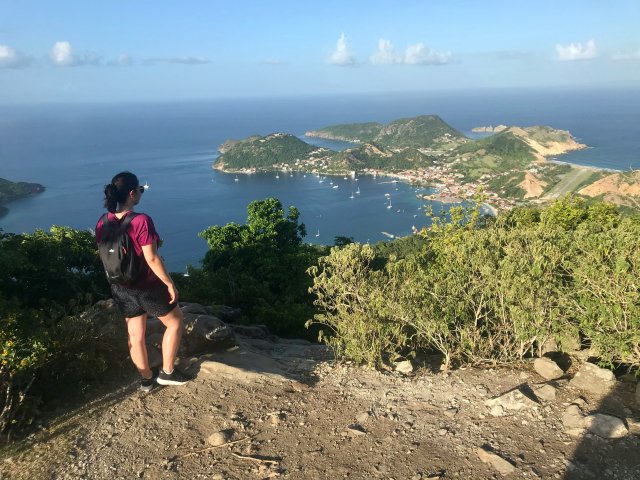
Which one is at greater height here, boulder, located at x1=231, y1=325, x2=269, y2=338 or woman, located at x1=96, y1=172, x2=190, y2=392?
woman, located at x1=96, y1=172, x2=190, y2=392

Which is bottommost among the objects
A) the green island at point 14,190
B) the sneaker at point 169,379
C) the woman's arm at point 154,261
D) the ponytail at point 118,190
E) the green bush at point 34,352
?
the green island at point 14,190

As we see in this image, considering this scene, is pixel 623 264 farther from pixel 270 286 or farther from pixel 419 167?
pixel 419 167

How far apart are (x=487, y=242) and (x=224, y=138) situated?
154241 millimetres

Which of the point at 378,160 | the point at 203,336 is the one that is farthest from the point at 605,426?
the point at 378,160

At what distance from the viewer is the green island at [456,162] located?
255 ft

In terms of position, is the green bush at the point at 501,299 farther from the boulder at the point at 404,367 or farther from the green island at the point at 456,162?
the green island at the point at 456,162

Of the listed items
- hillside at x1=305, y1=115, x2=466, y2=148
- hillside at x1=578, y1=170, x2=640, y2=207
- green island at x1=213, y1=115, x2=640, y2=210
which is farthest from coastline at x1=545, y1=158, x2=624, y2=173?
hillside at x1=305, y1=115, x2=466, y2=148

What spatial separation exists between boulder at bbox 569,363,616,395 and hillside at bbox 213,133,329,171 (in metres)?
103

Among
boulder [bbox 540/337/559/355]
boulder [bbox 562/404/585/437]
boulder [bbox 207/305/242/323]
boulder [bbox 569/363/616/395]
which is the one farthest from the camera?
boulder [bbox 207/305/242/323]

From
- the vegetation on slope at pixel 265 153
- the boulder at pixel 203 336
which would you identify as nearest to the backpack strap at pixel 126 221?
the boulder at pixel 203 336

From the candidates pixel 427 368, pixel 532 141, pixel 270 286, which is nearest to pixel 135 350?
pixel 427 368

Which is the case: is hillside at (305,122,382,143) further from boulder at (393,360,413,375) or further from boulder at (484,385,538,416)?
boulder at (484,385,538,416)

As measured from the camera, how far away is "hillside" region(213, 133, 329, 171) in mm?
106625

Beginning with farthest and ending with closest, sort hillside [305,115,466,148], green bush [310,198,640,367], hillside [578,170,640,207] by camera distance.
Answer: hillside [305,115,466,148]
hillside [578,170,640,207]
green bush [310,198,640,367]
